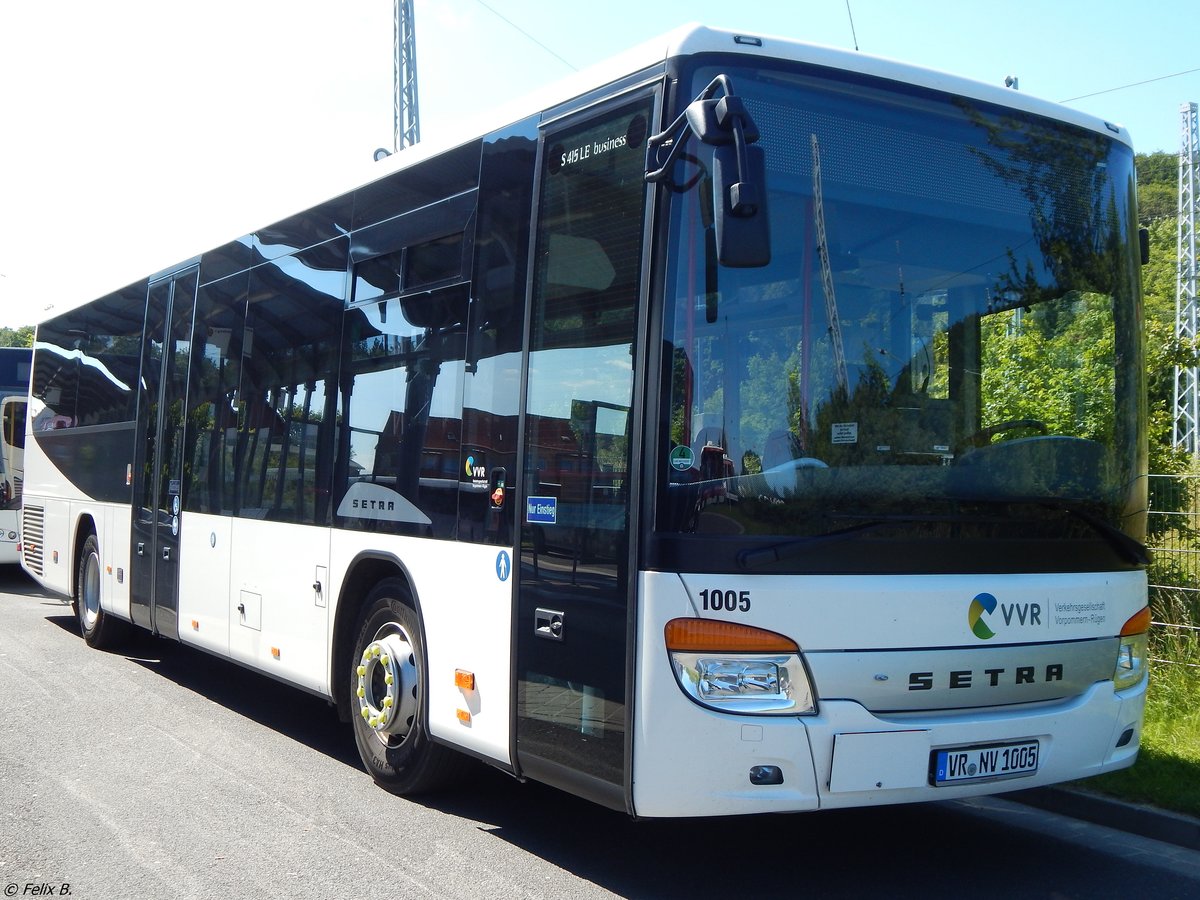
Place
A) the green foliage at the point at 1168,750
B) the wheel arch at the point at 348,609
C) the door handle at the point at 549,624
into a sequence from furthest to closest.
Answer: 1. the wheel arch at the point at 348,609
2. the green foliage at the point at 1168,750
3. the door handle at the point at 549,624

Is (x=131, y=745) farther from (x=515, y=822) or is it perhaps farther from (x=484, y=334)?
(x=484, y=334)

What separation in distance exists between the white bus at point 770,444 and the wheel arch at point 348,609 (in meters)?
0.29

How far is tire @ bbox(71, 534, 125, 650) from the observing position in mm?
11328

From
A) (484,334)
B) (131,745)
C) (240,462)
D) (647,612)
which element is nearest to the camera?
(647,612)

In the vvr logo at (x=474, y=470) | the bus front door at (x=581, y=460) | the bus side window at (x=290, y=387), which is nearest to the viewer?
the bus front door at (x=581, y=460)

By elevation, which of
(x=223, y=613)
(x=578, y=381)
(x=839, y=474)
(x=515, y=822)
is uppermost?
(x=578, y=381)

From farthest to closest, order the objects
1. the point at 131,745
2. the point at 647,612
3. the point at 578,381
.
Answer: the point at 131,745, the point at 578,381, the point at 647,612

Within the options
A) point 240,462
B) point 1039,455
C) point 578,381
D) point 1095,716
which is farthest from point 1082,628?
point 240,462

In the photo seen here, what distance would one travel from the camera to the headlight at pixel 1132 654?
530 centimetres

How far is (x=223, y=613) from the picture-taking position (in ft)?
27.4

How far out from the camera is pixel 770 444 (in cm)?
457

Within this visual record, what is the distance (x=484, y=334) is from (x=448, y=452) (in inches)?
23.8

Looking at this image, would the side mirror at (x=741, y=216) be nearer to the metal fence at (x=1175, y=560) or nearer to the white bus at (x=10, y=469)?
the metal fence at (x=1175, y=560)

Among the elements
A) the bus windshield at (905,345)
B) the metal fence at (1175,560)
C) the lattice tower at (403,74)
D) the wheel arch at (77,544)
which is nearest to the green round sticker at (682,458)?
the bus windshield at (905,345)
